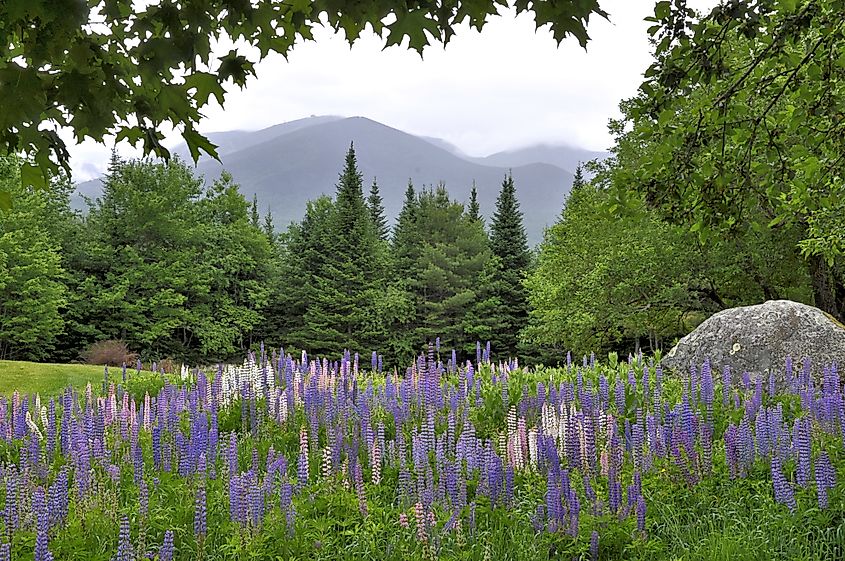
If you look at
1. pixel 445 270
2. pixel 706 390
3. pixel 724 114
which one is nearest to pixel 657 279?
pixel 706 390

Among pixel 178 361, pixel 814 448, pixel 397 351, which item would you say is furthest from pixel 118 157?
pixel 814 448

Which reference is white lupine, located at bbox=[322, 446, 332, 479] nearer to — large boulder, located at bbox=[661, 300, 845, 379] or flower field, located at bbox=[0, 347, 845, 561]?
flower field, located at bbox=[0, 347, 845, 561]

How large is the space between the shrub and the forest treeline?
1815 mm

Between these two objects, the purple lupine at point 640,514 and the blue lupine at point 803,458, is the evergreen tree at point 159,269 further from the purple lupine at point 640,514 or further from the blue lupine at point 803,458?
the blue lupine at point 803,458

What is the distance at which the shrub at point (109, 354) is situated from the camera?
29578mm

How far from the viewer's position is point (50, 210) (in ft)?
119

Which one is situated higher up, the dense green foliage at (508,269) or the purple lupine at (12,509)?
the dense green foliage at (508,269)

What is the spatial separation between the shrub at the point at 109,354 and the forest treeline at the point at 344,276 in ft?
5.96

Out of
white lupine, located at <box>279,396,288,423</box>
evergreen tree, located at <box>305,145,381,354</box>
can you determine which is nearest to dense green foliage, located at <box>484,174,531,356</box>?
evergreen tree, located at <box>305,145,381,354</box>

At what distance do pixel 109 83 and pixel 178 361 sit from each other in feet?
113

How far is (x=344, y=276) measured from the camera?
3878 centimetres

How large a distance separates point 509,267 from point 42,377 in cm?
2952

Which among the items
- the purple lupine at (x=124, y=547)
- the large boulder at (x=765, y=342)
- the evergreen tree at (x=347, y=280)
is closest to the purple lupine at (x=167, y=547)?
the purple lupine at (x=124, y=547)

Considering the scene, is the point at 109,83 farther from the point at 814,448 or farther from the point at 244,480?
the point at 814,448
